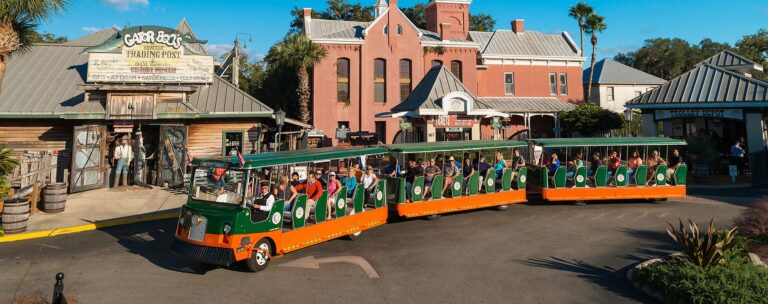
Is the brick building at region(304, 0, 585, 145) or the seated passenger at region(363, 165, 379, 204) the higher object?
the brick building at region(304, 0, 585, 145)

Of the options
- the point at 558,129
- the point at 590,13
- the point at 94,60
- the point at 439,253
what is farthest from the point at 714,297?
the point at 590,13

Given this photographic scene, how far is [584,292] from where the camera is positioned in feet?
24.5

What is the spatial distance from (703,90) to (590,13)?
18.9 meters

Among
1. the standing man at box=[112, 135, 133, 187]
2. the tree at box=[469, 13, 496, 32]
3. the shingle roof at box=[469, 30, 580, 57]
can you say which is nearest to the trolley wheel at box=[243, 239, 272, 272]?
the standing man at box=[112, 135, 133, 187]

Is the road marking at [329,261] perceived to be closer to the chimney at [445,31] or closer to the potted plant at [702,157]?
the potted plant at [702,157]

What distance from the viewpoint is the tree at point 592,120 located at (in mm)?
32062

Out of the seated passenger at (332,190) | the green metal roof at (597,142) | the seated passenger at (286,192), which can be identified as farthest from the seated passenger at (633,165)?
the seated passenger at (286,192)

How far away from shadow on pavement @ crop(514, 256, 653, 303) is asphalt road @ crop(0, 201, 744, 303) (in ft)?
0.06

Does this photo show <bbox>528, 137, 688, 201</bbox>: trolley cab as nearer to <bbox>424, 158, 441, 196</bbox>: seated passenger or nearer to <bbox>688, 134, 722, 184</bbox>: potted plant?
<bbox>424, 158, 441, 196</bbox>: seated passenger

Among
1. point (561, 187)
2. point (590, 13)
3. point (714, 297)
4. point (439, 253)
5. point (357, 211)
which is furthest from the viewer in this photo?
point (590, 13)

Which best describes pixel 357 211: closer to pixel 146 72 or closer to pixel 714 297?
pixel 714 297

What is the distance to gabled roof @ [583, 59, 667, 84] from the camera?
45938mm

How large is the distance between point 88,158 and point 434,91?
16026 millimetres

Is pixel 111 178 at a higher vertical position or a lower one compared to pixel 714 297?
higher
